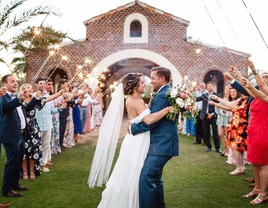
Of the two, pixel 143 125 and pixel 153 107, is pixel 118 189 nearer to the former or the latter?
pixel 143 125

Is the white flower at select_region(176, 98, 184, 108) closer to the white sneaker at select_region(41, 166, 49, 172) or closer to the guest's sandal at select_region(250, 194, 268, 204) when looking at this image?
the guest's sandal at select_region(250, 194, 268, 204)

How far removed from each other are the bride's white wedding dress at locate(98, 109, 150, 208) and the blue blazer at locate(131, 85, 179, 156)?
102mm

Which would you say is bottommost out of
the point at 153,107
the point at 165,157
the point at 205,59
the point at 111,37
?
the point at 165,157

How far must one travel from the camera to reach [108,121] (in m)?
3.37

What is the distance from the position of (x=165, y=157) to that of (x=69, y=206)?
1747 millimetres

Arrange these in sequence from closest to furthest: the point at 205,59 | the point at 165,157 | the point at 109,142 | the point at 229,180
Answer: the point at 165,157
the point at 109,142
the point at 229,180
the point at 205,59

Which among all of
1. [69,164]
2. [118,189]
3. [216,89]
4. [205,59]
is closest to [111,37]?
[205,59]

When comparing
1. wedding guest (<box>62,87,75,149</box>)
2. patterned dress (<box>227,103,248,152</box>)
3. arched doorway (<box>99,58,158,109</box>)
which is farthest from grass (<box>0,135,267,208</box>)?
arched doorway (<box>99,58,158,109</box>)

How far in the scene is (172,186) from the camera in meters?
4.33

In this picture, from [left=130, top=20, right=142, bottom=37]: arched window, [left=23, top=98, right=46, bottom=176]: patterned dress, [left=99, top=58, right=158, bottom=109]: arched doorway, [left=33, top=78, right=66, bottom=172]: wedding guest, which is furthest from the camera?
[left=99, top=58, right=158, bottom=109]: arched doorway

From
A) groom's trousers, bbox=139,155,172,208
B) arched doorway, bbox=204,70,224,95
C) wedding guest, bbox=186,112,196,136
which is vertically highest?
arched doorway, bbox=204,70,224,95

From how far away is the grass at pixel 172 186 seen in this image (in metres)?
3.57

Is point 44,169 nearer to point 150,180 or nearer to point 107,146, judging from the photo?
point 107,146

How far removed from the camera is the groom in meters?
2.63
